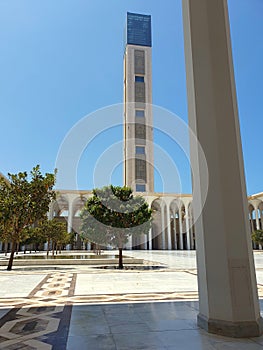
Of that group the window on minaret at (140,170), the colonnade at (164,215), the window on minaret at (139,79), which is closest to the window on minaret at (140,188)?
the window on minaret at (140,170)

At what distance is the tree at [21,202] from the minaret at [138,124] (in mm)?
39606

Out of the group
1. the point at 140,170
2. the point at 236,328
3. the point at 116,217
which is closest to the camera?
the point at 236,328

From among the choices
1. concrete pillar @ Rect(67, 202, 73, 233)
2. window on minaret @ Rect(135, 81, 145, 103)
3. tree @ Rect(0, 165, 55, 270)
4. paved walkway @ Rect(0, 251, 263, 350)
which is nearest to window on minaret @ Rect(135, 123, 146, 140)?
window on minaret @ Rect(135, 81, 145, 103)

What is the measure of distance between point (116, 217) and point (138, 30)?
191 feet

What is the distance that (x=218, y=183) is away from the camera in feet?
13.3

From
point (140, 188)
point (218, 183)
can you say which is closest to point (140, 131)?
point (140, 188)

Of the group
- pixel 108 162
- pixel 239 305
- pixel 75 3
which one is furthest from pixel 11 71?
pixel 239 305

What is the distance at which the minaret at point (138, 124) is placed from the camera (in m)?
55.0

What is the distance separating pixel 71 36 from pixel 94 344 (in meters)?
12.3

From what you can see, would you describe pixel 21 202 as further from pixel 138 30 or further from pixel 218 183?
pixel 138 30

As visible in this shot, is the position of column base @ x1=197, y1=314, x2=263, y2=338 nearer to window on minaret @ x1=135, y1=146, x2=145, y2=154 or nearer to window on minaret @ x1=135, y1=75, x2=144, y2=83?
window on minaret @ x1=135, y1=146, x2=145, y2=154

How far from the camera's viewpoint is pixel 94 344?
11.0 feet

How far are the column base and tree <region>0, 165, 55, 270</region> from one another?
11358mm

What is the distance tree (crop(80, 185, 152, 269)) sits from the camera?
1447 centimetres
